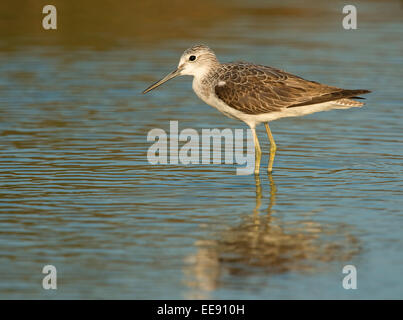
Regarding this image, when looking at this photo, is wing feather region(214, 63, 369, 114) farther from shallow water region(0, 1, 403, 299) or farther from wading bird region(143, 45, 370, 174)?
shallow water region(0, 1, 403, 299)

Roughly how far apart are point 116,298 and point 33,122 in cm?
898

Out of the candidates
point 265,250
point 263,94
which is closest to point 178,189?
point 263,94

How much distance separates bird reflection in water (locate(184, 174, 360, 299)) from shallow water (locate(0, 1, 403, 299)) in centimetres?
3

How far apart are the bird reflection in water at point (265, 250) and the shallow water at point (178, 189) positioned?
0.08ft

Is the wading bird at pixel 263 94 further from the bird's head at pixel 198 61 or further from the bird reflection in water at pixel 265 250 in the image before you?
the bird reflection in water at pixel 265 250

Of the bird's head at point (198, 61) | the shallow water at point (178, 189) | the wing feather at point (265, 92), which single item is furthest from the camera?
the bird's head at point (198, 61)

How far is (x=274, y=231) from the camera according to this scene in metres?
10.4

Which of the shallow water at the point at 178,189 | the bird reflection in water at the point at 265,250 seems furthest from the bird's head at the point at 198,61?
the bird reflection in water at the point at 265,250

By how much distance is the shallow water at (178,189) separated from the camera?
883 cm

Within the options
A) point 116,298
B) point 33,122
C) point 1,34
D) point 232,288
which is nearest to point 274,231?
point 232,288

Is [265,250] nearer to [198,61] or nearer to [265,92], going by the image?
[265,92]

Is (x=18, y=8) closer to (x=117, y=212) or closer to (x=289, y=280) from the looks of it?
(x=117, y=212)

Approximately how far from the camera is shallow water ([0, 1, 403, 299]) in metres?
8.83

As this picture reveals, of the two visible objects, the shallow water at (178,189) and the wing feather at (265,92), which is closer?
the shallow water at (178,189)
